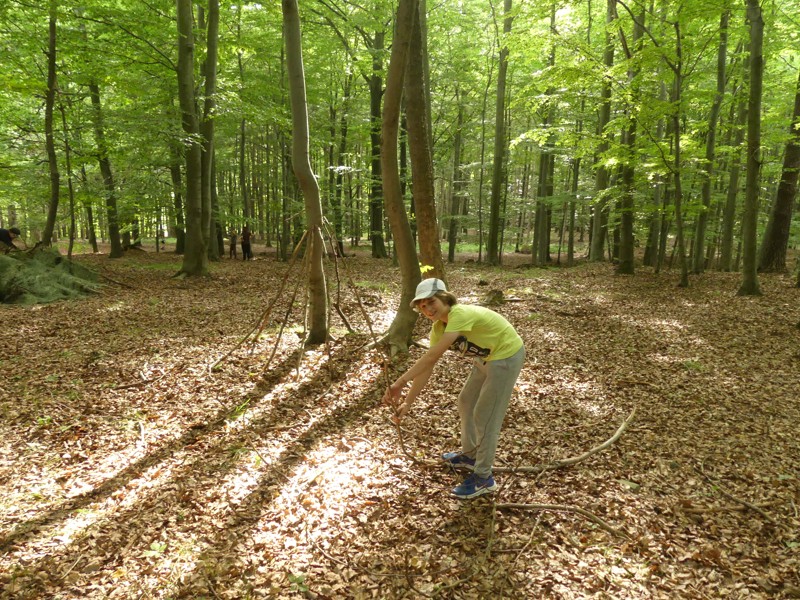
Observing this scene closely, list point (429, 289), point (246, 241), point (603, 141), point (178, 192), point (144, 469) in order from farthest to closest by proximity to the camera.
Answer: point (246, 241), point (178, 192), point (603, 141), point (144, 469), point (429, 289)

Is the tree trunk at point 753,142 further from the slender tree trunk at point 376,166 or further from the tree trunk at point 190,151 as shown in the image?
the tree trunk at point 190,151

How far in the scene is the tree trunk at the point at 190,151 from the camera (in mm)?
12000

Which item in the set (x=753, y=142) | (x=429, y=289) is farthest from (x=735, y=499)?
(x=753, y=142)

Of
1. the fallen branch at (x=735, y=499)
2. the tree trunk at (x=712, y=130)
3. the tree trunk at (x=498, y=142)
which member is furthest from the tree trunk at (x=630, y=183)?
the fallen branch at (x=735, y=499)

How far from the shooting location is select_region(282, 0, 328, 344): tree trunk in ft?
22.3

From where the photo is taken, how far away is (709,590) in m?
3.03

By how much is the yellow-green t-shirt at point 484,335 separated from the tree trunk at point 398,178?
3.76 m

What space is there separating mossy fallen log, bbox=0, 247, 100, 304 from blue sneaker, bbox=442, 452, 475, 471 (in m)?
9.61

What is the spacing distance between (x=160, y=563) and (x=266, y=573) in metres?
0.77

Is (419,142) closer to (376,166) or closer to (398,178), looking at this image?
(398,178)

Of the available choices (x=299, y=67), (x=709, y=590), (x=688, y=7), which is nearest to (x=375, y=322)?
(x=299, y=67)

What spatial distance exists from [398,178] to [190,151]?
27.3ft

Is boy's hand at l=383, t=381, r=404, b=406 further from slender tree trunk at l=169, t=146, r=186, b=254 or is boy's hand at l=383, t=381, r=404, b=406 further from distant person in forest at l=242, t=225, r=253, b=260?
distant person in forest at l=242, t=225, r=253, b=260

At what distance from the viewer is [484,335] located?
3641mm
